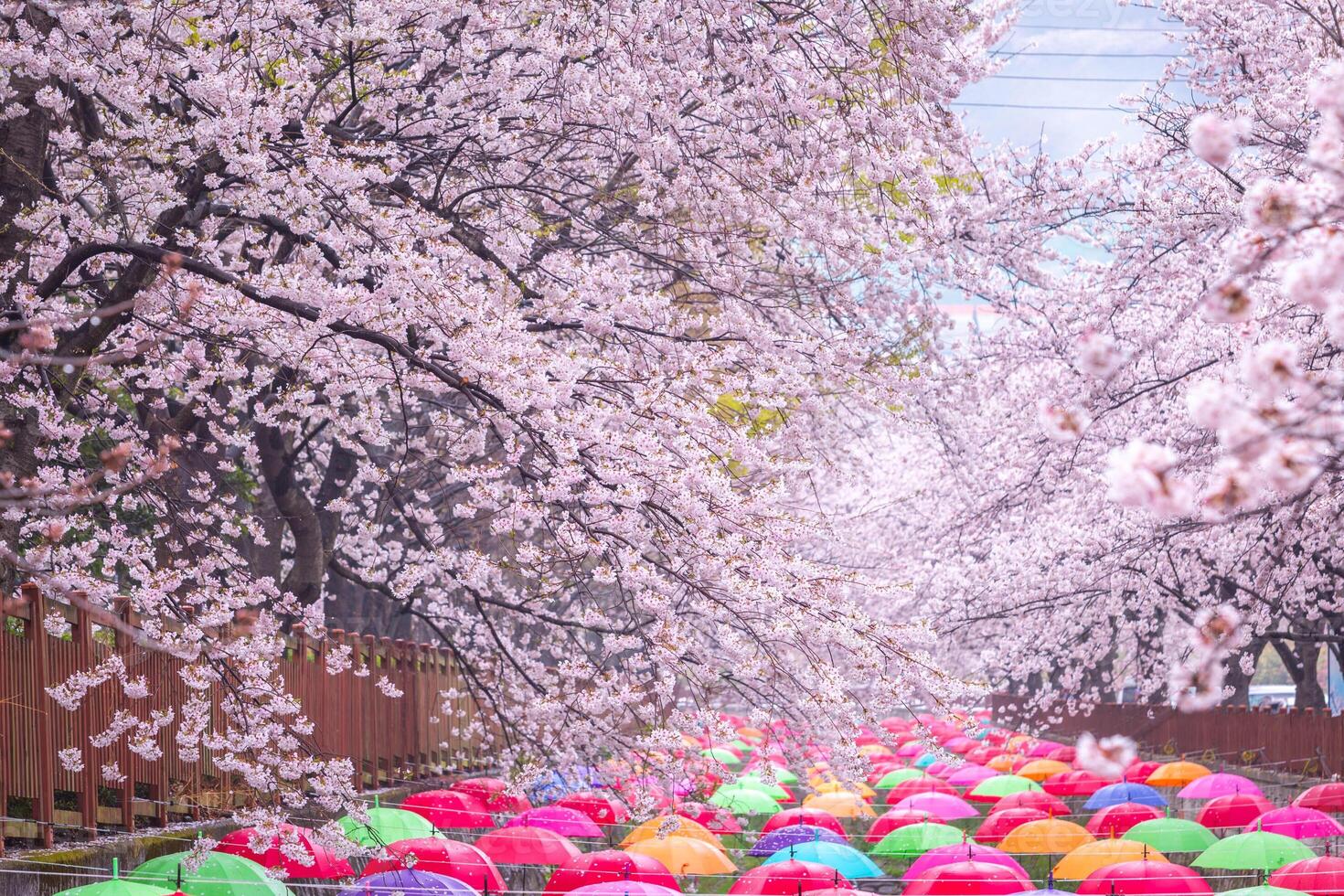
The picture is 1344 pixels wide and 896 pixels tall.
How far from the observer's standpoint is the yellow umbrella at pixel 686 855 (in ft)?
35.9

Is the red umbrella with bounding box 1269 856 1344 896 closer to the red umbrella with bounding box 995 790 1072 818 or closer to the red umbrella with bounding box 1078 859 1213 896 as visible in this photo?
the red umbrella with bounding box 1078 859 1213 896

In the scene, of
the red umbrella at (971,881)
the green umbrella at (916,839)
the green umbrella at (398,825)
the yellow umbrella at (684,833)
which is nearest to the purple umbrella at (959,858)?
the red umbrella at (971,881)

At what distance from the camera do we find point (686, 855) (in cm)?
1107

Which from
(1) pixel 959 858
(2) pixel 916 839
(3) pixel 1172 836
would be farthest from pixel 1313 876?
(2) pixel 916 839

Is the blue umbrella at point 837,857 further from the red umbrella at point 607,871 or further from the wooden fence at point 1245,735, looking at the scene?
the wooden fence at point 1245,735

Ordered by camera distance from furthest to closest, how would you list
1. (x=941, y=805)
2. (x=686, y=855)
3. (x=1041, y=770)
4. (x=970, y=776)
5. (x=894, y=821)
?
(x=1041, y=770)
(x=970, y=776)
(x=941, y=805)
(x=894, y=821)
(x=686, y=855)

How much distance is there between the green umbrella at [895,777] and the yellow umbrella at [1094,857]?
9408mm

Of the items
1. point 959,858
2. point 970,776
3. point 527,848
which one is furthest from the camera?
point 970,776

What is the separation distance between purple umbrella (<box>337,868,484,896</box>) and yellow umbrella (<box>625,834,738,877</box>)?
11.7ft

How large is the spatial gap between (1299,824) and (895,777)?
9.27m

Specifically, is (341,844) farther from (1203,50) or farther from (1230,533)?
(1230,533)

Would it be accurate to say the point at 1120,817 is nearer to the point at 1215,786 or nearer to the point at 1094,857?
the point at 1094,857

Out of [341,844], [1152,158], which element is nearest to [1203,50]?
[1152,158]

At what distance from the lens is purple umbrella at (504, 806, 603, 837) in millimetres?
12047
